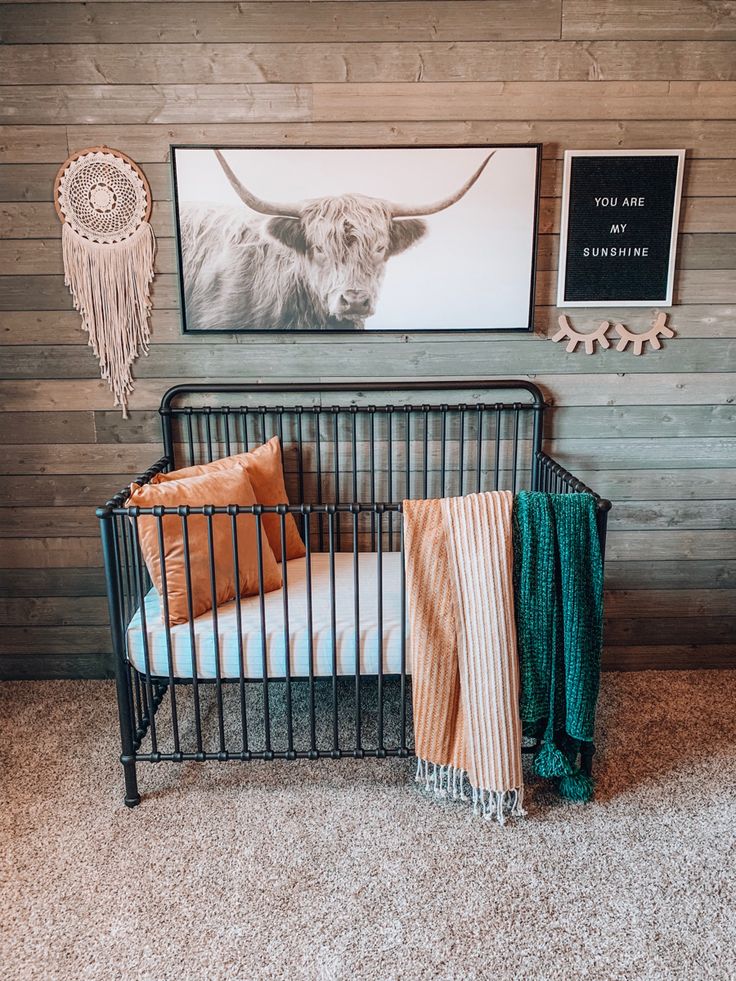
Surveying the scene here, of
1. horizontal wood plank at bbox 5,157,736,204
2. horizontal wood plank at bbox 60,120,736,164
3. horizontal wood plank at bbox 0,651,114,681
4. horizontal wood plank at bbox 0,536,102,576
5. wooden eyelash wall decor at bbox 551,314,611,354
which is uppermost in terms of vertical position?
horizontal wood plank at bbox 60,120,736,164

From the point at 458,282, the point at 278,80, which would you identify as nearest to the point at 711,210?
the point at 458,282

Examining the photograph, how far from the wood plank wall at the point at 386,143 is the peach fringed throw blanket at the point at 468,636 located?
0.86 m

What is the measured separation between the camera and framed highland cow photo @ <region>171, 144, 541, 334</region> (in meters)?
2.38

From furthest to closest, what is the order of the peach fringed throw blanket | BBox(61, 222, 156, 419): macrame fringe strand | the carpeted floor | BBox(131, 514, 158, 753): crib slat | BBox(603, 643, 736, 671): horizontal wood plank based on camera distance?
BBox(603, 643, 736, 671): horizontal wood plank → BBox(61, 222, 156, 419): macrame fringe strand → BBox(131, 514, 158, 753): crib slat → the peach fringed throw blanket → the carpeted floor

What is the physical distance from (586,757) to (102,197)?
219 centimetres

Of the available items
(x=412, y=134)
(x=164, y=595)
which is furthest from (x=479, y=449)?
(x=164, y=595)

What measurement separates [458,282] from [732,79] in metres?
1.04

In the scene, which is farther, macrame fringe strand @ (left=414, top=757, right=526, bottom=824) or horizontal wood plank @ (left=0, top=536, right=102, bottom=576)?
horizontal wood plank @ (left=0, top=536, right=102, bottom=576)

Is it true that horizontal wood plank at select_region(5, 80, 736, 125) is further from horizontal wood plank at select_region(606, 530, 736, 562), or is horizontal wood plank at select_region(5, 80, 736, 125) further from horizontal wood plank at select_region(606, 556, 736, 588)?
horizontal wood plank at select_region(606, 556, 736, 588)

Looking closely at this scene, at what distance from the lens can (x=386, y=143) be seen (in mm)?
2373

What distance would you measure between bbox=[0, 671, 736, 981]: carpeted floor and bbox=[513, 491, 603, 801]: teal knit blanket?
1.00 feet

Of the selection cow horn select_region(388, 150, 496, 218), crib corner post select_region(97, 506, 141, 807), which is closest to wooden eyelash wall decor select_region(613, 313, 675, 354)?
cow horn select_region(388, 150, 496, 218)

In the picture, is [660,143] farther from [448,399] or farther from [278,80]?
[278,80]

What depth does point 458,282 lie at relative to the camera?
2.47 metres
